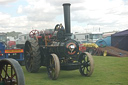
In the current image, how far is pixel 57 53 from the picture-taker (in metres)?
8.27

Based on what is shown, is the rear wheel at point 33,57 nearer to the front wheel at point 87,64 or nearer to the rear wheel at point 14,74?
the front wheel at point 87,64

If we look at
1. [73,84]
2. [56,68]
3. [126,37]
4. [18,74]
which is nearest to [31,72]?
[56,68]

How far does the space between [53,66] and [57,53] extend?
2.85ft

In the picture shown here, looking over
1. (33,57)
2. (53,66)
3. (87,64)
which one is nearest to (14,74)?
(53,66)

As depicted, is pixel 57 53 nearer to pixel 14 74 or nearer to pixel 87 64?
pixel 87 64

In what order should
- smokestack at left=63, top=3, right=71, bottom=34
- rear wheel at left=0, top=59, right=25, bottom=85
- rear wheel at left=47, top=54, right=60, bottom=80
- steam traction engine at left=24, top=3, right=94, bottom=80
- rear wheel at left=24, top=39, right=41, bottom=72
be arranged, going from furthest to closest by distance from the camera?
rear wheel at left=24, top=39, right=41, bottom=72, smokestack at left=63, top=3, right=71, bottom=34, steam traction engine at left=24, top=3, right=94, bottom=80, rear wheel at left=47, top=54, right=60, bottom=80, rear wheel at left=0, top=59, right=25, bottom=85

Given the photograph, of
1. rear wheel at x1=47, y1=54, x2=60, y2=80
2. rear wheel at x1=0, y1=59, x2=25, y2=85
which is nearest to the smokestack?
rear wheel at x1=47, y1=54, x2=60, y2=80

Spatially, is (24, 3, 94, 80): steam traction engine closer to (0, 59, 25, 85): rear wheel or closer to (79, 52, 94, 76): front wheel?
(79, 52, 94, 76): front wheel

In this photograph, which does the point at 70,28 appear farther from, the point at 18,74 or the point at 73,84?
the point at 18,74

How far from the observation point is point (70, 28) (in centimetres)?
831

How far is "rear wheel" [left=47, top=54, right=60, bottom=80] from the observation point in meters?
7.21

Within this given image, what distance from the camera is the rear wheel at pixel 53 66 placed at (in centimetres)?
721

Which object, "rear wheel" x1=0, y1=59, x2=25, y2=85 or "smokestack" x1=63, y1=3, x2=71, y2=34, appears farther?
"smokestack" x1=63, y1=3, x2=71, y2=34

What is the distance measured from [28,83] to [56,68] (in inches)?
40.9
